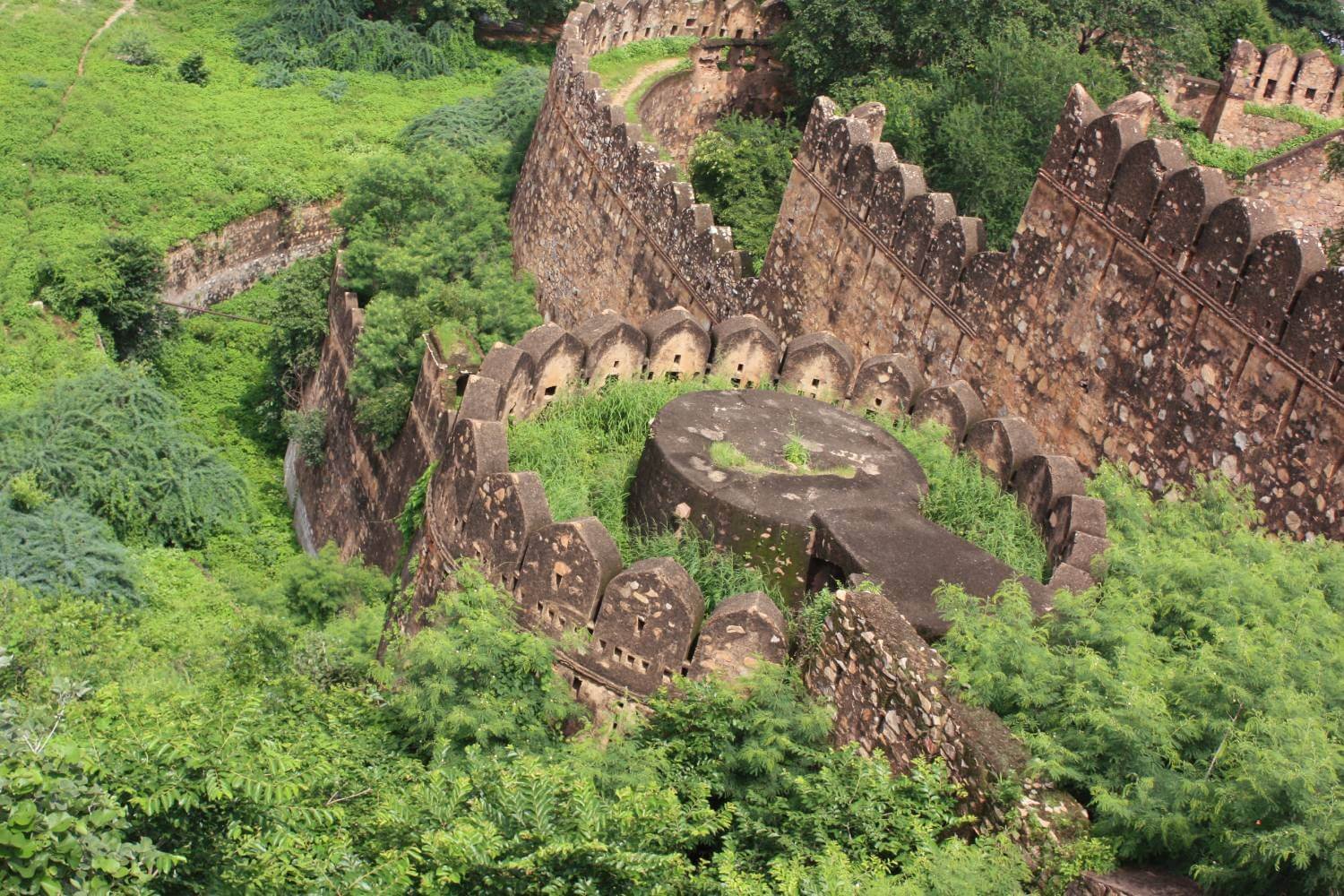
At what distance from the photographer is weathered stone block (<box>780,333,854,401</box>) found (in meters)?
14.4

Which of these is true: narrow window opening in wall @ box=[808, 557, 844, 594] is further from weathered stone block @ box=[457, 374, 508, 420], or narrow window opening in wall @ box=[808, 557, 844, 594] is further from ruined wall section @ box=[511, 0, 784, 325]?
ruined wall section @ box=[511, 0, 784, 325]

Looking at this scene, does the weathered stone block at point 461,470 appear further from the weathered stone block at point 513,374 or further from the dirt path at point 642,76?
the dirt path at point 642,76

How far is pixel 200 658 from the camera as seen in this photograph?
15070mm

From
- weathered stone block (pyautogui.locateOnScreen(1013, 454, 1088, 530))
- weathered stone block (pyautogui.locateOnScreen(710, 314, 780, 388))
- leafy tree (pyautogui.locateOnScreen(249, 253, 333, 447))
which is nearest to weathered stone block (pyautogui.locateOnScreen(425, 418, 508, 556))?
weathered stone block (pyautogui.locateOnScreen(710, 314, 780, 388))

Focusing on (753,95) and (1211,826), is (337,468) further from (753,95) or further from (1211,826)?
(1211,826)

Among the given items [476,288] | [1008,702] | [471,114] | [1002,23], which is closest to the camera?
[1008,702]

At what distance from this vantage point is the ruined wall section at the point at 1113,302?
12.6 meters

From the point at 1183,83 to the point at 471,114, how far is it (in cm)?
1339

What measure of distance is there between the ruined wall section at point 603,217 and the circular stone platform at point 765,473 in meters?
6.59

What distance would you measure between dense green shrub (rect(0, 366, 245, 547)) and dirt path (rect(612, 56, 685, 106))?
8975 millimetres

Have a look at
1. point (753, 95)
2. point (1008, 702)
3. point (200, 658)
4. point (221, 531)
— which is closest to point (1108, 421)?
point (1008, 702)

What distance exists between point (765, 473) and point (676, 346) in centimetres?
230

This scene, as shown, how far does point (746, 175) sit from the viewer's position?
83.4 feet

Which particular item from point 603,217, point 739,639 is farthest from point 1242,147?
point 739,639
